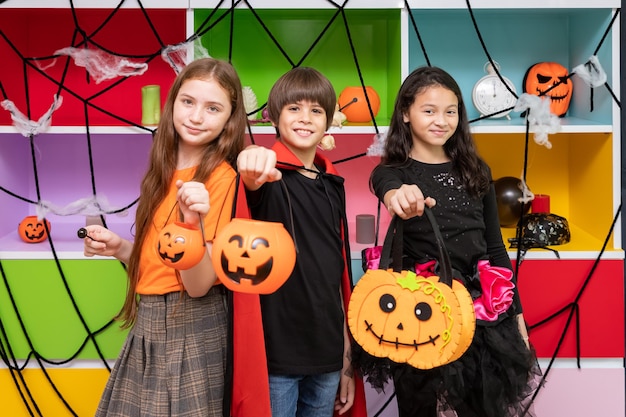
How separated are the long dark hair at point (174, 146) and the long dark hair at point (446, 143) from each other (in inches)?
12.6

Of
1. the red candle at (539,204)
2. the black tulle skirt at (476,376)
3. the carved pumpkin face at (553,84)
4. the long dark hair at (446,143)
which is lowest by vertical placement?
the black tulle skirt at (476,376)

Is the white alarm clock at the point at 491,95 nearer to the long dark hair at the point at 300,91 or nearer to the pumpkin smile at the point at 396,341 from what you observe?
the long dark hair at the point at 300,91

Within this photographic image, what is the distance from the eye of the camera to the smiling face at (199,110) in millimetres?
1364

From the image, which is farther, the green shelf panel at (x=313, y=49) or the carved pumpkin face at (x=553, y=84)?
the green shelf panel at (x=313, y=49)

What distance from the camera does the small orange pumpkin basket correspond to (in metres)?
1.19

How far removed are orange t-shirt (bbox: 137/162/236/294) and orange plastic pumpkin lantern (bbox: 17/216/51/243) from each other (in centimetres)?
71

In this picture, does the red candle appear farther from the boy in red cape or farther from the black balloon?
the boy in red cape

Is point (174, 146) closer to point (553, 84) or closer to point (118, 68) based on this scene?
point (118, 68)

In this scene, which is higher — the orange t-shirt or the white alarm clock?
the white alarm clock

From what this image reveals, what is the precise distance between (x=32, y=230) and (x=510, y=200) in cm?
123

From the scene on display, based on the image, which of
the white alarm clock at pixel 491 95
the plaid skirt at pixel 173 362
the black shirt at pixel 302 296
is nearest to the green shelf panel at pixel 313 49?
the white alarm clock at pixel 491 95

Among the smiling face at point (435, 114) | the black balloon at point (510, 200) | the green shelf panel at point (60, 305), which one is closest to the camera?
the smiling face at point (435, 114)

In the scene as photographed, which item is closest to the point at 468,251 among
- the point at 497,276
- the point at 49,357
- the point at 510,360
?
the point at 497,276

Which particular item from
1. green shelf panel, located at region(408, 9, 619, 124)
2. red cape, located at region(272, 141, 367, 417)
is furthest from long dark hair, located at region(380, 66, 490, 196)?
green shelf panel, located at region(408, 9, 619, 124)
